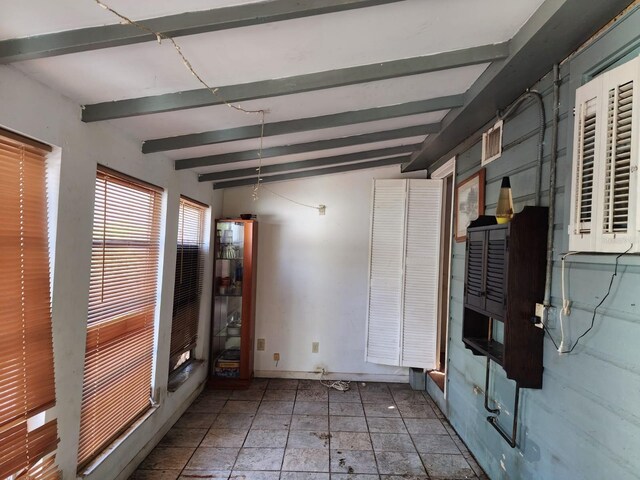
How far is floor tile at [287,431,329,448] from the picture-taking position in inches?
99.1

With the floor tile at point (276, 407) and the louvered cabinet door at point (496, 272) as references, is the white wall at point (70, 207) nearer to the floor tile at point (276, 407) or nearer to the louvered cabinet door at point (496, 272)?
the floor tile at point (276, 407)

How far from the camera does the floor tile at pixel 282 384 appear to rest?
356 cm

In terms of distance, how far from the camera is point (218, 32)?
126 cm

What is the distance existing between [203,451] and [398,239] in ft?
8.21

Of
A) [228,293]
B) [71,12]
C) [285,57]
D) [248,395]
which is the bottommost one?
[248,395]

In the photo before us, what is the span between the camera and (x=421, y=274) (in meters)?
3.44

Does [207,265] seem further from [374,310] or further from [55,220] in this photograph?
[55,220]

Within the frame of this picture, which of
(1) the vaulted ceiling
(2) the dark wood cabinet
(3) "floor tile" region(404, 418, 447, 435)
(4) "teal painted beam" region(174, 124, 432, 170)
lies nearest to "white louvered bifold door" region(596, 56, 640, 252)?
(1) the vaulted ceiling

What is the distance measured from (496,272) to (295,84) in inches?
56.4

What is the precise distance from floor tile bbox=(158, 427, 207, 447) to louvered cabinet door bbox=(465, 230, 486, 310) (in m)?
2.25

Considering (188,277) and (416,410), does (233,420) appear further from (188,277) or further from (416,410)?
(416,410)

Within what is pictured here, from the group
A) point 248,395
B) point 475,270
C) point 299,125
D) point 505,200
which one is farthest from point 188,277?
point 505,200

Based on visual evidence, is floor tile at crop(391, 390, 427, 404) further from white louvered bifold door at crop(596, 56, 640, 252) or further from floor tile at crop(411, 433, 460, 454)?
white louvered bifold door at crop(596, 56, 640, 252)

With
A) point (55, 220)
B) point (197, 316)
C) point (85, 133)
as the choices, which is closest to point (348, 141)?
point (85, 133)
